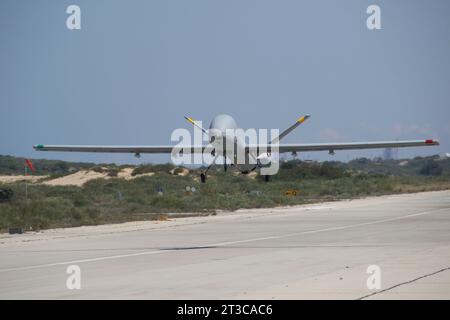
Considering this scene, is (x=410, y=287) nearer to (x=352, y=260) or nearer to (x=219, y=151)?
(x=352, y=260)

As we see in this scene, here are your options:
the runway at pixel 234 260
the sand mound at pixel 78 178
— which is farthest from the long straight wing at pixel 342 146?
the sand mound at pixel 78 178

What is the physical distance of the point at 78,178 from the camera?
11462 cm

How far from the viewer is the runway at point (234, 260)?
17109mm

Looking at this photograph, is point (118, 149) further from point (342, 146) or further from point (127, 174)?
point (127, 174)

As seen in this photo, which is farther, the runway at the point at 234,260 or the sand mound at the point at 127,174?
the sand mound at the point at 127,174

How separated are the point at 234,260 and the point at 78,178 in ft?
305

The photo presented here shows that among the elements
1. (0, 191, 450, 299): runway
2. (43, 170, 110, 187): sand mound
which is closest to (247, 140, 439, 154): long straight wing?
(0, 191, 450, 299): runway

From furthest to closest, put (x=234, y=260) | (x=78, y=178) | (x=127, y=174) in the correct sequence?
(x=127, y=174), (x=78, y=178), (x=234, y=260)

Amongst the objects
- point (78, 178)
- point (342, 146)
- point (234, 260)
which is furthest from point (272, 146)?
point (78, 178)

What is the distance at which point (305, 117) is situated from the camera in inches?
2143

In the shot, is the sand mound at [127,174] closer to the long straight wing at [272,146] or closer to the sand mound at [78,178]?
the sand mound at [78,178]

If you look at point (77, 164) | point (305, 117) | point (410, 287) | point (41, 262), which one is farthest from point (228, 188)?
point (77, 164)

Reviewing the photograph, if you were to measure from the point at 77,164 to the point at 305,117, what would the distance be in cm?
12922

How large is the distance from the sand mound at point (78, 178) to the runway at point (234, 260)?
69.1 meters
